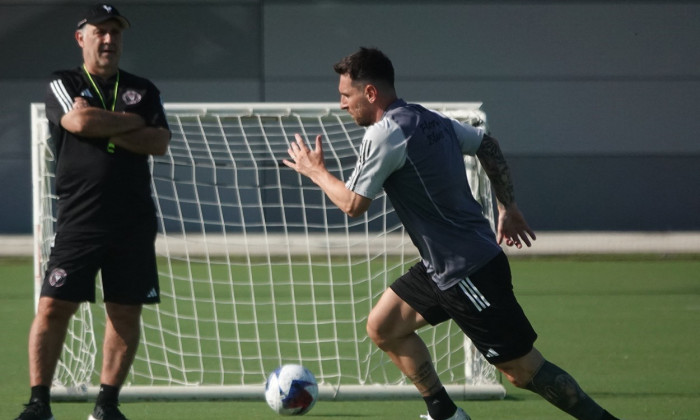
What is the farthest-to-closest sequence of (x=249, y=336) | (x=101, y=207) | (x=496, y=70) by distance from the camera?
(x=496, y=70) < (x=249, y=336) < (x=101, y=207)

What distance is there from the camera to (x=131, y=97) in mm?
5176

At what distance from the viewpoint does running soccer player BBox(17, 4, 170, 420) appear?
4984mm

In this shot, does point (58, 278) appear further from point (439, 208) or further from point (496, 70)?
point (496, 70)

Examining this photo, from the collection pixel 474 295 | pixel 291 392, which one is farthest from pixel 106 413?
pixel 474 295

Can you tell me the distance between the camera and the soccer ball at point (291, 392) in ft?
16.9

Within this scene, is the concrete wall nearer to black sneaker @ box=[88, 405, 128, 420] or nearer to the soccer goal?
the soccer goal

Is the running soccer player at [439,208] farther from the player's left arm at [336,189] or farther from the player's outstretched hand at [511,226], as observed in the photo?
the player's outstretched hand at [511,226]

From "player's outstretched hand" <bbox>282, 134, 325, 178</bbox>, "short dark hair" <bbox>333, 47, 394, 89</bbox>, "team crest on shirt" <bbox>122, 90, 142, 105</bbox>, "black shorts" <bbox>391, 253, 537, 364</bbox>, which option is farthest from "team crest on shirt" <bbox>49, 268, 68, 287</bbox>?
"black shorts" <bbox>391, 253, 537, 364</bbox>

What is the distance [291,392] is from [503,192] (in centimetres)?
136

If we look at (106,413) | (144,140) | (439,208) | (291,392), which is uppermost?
(144,140)

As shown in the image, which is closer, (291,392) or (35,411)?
(35,411)

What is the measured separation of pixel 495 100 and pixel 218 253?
5.78m

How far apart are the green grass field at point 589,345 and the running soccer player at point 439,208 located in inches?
42.5

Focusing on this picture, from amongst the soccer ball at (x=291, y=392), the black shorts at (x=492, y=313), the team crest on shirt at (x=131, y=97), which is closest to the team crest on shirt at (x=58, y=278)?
the team crest on shirt at (x=131, y=97)
